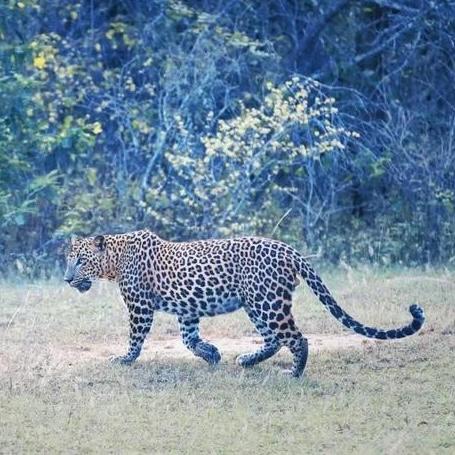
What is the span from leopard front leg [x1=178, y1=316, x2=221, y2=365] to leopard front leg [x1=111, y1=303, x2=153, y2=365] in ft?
0.91

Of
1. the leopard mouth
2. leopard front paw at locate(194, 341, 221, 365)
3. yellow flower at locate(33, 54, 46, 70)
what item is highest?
yellow flower at locate(33, 54, 46, 70)

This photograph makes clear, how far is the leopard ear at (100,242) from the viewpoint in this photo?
34.3 feet

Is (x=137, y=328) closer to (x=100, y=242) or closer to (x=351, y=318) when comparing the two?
(x=100, y=242)

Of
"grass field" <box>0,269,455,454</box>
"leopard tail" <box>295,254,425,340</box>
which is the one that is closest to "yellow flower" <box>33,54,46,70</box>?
"grass field" <box>0,269,455,454</box>

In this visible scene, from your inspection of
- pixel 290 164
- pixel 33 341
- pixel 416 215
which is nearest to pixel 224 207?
pixel 290 164

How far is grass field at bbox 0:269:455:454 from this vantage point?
26.6 feet

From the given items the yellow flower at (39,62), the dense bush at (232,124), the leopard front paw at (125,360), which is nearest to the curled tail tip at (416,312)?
the leopard front paw at (125,360)

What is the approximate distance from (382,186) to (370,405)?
346 inches

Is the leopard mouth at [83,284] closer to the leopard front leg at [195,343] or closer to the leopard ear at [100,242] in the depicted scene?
the leopard ear at [100,242]

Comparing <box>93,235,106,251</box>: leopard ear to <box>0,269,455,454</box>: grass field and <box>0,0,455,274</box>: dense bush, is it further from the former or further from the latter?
<box>0,0,455,274</box>: dense bush

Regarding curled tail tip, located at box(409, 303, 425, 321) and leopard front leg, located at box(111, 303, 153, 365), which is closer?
curled tail tip, located at box(409, 303, 425, 321)

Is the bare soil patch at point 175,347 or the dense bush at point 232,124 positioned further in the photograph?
the dense bush at point 232,124

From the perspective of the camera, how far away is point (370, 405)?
8914 mm

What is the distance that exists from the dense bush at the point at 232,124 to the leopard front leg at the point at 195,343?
16.5ft
